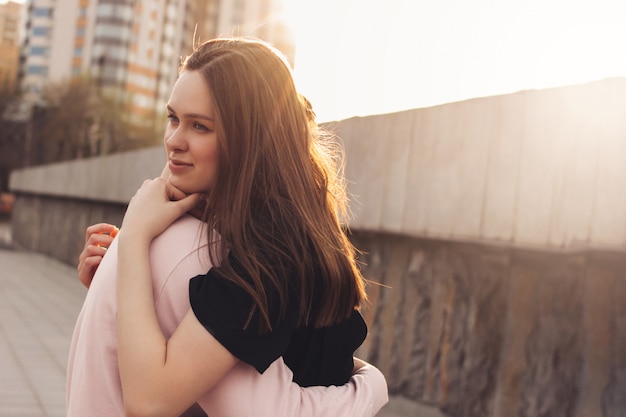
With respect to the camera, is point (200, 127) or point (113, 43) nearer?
point (200, 127)

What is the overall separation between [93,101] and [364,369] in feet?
201

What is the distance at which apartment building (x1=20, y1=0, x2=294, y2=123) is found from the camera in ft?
291

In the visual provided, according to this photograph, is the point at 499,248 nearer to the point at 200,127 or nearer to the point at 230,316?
the point at 200,127

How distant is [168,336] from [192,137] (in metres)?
0.43

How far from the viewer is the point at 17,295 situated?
1138cm

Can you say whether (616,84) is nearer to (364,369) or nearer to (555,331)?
(555,331)

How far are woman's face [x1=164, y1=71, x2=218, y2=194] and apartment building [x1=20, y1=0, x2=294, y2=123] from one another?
8612 cm

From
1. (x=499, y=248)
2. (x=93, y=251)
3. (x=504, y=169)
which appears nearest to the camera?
(x=93, y=251)

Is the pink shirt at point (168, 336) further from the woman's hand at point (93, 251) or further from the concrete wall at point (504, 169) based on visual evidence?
the concrete wall at point (504, 169)

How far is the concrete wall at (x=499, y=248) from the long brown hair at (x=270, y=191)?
1967 mm

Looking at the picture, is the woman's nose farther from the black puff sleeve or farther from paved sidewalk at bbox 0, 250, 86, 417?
paved sidewalk at bbox 0, 250, 86, 417

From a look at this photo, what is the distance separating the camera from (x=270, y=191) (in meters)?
1.72

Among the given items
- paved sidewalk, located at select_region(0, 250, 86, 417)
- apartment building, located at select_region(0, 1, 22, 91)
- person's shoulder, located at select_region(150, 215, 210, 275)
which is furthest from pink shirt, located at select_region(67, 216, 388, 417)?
apartment building, located at select_region(0, 1, 22, 91)

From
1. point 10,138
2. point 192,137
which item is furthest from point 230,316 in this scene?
point 10,138
